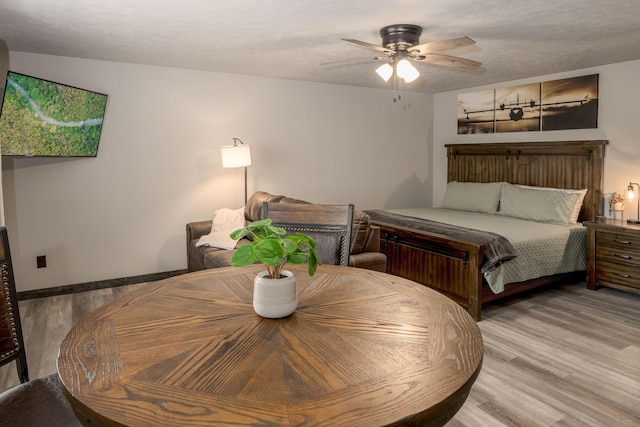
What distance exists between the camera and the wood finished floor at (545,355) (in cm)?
223

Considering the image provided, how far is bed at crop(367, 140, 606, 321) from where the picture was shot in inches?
138

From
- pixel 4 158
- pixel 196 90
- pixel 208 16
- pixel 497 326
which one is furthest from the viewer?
pixel 196 90

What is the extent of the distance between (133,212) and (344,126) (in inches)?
108

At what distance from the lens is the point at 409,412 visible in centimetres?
89

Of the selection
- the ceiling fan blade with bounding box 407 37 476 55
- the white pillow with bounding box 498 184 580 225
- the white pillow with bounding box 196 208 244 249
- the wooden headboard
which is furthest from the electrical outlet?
the wooden headboard

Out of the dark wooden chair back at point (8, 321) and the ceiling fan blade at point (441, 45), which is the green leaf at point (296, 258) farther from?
the ceiling fan blade at point (441, 45)

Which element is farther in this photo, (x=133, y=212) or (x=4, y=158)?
(x=133, y=212)

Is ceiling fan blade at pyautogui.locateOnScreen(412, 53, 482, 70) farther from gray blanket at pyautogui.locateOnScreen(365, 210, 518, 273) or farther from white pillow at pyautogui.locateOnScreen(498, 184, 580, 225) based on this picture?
white pillow at pyautogui.locateOnScreen(498, 184, 580, 225)

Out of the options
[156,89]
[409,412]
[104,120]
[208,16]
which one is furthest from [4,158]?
[409,412]

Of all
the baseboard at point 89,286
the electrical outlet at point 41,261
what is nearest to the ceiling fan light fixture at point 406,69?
the baseboard at point 89,286

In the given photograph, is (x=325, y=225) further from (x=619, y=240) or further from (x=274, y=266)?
(x=619, y=240)

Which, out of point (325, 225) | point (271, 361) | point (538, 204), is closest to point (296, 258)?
point (271, 361)

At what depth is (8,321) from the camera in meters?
1.54

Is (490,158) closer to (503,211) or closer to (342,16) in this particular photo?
(503,211)
